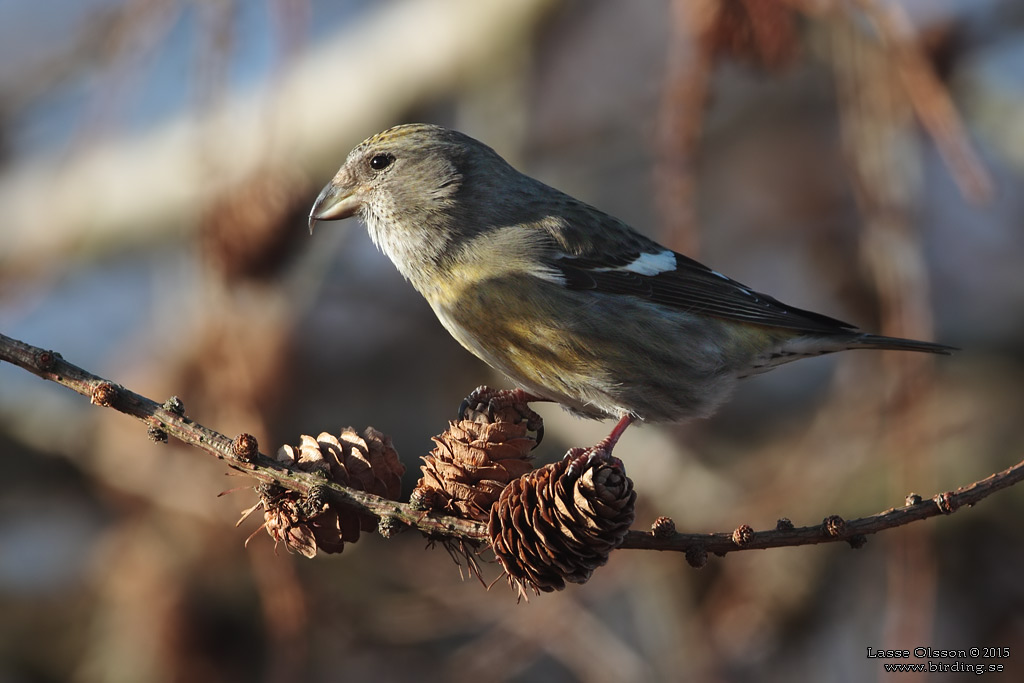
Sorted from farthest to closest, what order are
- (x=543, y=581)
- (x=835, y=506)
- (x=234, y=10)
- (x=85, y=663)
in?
1. (x=85, y=663)
2. (x=835, y=506)
3. (x=234, y=10)
4. (x=543, y=581)

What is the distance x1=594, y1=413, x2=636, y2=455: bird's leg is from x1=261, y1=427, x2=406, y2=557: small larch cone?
85 centimetres

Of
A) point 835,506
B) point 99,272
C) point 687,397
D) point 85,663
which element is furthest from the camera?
point 99,272

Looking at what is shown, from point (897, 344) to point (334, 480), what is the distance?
2.21 m

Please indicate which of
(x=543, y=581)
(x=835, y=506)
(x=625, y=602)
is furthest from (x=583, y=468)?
(x=625, y=602)

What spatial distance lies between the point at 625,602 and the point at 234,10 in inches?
230

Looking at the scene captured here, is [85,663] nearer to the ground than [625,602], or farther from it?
nearer to the ground

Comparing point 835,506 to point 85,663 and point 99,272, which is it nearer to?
point 85,663

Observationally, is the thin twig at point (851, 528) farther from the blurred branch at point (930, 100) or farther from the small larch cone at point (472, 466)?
the blurred branch at point (930, 100)

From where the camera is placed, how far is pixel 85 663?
5785mm

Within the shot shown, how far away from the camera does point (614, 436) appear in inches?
123

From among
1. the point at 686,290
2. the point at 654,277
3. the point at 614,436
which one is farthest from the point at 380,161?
the point at 614,436

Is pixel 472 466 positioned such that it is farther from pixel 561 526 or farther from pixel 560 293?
pixel 560 293

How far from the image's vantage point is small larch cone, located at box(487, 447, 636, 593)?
1966 mm

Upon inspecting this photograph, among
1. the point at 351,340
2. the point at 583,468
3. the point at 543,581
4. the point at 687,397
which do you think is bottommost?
the point at 543,581
